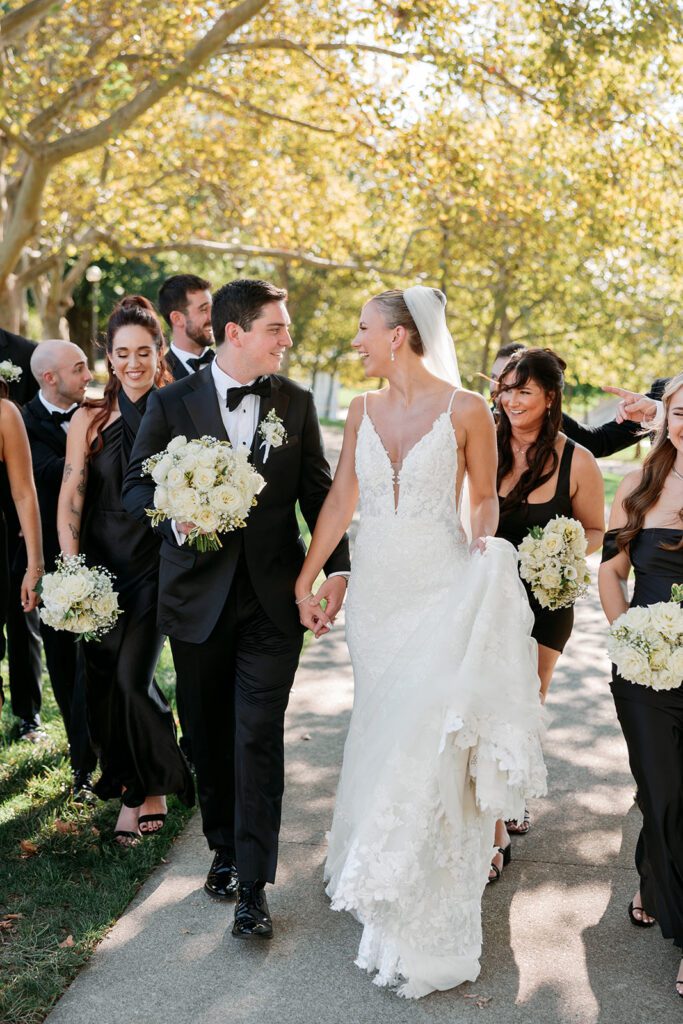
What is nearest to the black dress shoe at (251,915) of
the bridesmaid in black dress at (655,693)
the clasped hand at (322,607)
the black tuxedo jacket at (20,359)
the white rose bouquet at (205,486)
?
the clasped hand at (322,607)

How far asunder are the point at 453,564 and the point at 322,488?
2.36 ft

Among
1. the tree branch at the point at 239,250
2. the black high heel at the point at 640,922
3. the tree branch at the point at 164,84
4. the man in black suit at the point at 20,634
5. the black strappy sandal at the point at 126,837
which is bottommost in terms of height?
the black high heel at the point at 640,922

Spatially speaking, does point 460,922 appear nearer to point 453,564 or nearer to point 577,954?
point 577,954

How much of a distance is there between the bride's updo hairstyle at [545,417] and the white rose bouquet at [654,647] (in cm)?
132

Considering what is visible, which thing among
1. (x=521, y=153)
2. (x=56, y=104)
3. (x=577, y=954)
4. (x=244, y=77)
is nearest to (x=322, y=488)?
(x=577, y=954)

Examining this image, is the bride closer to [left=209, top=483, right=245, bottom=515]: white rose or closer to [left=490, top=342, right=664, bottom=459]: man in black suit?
[left=209, top=483, right=245, bottom=515]: white rose

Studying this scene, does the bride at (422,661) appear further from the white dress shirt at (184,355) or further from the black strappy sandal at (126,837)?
the white dress shirt at (184,355)

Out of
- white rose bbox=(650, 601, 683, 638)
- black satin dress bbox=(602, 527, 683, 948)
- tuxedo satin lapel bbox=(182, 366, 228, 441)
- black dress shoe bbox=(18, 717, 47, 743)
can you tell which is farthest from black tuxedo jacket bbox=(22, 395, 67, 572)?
white rose bbox=(650, 601, 683, 638)

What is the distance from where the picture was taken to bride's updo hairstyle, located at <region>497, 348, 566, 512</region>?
5.19 m

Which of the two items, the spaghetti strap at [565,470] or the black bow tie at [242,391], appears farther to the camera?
the spaghetti strap at [565,470]

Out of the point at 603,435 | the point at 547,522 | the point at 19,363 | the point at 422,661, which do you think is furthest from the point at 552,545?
the point at 19,363

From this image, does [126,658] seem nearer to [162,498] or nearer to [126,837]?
[126,837]

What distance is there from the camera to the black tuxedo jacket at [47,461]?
6.22 m

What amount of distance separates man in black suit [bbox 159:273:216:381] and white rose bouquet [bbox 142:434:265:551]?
2606mm
